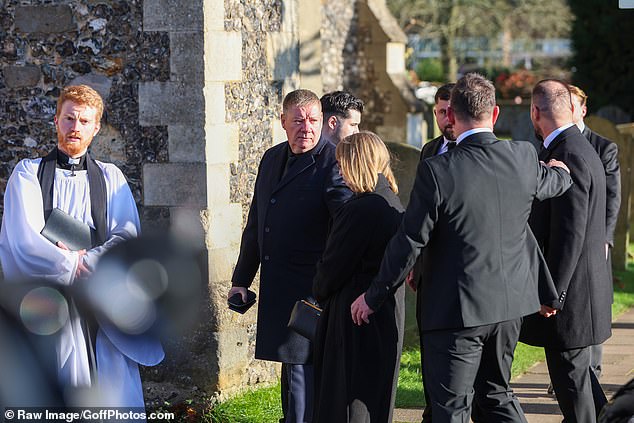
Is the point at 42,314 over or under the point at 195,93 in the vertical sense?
under

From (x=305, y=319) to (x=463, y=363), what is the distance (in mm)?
932

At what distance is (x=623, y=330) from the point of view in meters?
9.53

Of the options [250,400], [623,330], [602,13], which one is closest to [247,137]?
[250,400]

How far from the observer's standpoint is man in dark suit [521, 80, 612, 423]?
18.6ft

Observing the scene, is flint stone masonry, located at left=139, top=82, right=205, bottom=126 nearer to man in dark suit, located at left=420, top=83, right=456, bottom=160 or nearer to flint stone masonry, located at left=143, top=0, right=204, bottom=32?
flint stone masonry, located at left=143, top=0, right=204, bottom=32

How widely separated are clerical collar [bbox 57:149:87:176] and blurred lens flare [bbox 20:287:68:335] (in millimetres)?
603

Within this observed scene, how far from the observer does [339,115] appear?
658cm

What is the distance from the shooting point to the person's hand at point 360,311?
4.97m

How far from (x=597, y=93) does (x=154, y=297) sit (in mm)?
17661

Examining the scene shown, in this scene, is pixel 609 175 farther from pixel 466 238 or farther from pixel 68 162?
pixel 68 162

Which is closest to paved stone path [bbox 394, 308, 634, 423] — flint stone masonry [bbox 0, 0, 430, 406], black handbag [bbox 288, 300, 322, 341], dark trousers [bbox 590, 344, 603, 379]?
dark trousers [bbox 590, 344, 603, 379]

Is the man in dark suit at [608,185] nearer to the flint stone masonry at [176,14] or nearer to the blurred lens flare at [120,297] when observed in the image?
the flint stone masonry at [176,14]

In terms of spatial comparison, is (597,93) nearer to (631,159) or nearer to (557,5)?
(631,159)

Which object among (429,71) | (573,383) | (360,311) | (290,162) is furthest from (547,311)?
(429,71)
